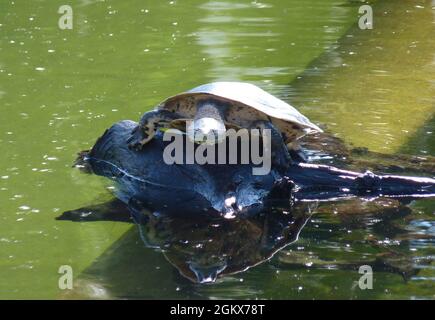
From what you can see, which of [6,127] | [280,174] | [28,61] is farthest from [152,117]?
[28,61]

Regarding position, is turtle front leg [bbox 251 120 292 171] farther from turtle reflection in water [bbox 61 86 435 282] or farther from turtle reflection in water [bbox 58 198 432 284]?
turtle reflection in water [bbox 58 198 432 284]

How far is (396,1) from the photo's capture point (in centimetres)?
1002

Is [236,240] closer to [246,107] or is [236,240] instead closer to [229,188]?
[229,188]

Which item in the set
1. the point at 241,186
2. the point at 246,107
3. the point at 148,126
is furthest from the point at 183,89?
the point at 241,186

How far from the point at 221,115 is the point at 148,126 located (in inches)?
17.9

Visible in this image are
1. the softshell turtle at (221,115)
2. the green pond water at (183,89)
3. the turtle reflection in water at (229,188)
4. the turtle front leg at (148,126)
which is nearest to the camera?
the green pond water at (183,89)

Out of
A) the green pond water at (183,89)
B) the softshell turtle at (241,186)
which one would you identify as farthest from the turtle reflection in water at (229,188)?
the green pond water at (183,89)

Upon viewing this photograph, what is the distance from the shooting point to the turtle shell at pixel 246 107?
514 cm

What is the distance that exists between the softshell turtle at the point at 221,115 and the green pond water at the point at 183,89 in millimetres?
537

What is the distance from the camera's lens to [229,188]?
16.6ft

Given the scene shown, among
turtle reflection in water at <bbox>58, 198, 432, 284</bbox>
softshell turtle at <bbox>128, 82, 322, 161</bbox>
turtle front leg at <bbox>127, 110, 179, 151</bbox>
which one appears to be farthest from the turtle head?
turtle reflection in water at <bbox>58, 198, 432, 284</bbox>

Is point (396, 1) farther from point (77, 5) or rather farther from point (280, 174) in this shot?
point (280, 174)

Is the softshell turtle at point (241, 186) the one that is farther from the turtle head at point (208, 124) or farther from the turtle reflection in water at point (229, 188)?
the turtle head at point (208, 124)
